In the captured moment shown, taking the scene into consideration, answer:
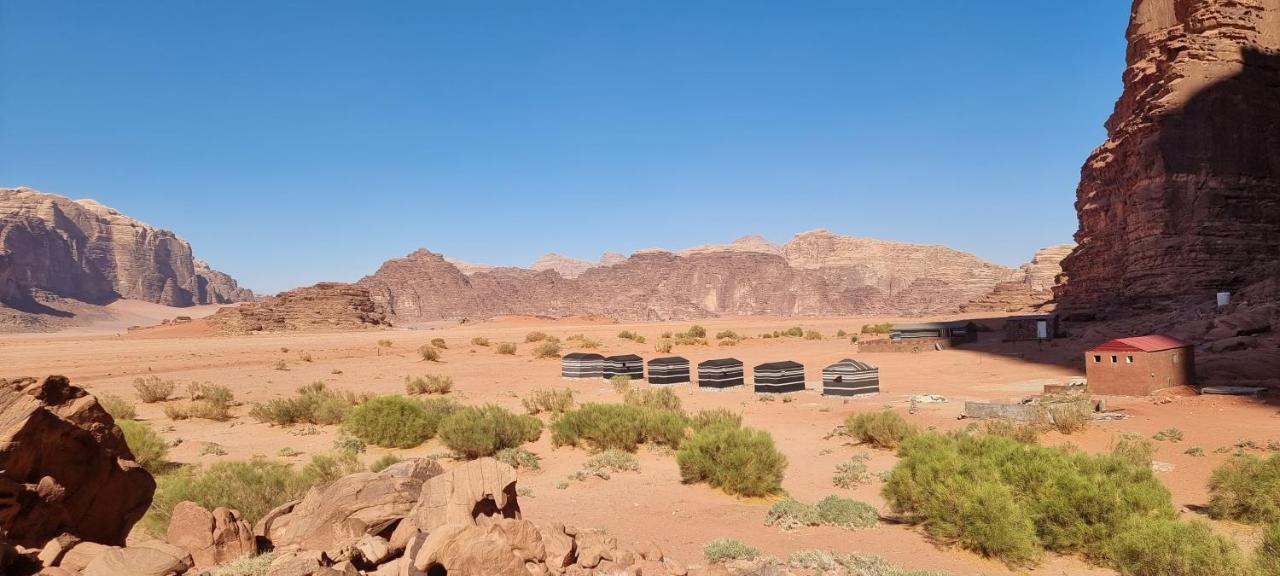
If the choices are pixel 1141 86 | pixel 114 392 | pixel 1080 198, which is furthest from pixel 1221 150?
pixel 114 392

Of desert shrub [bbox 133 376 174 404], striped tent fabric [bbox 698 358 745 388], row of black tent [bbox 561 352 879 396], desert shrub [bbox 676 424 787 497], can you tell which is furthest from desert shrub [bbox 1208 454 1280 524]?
desert shrub [bbox 133 376 174 404]

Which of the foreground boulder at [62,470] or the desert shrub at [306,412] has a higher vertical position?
the foreground boulder at [62,470]

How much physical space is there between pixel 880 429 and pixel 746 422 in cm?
380

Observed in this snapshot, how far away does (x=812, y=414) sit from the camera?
54.6 ft

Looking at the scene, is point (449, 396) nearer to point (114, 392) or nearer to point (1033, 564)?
point (114, 392)

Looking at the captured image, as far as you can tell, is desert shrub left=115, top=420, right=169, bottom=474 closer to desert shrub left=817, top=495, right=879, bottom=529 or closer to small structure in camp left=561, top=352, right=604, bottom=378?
desert shrub left=817, top=495, right=879, bottom=529

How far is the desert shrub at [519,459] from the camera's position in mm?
11211

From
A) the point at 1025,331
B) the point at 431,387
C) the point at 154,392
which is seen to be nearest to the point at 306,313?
the point at 154,392

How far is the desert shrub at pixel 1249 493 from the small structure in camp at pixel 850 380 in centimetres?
1095

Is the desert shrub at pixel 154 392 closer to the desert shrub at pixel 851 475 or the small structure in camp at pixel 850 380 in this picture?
the desert shrub at pixel 851 475

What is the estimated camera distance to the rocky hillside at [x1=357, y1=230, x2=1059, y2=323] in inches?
5340

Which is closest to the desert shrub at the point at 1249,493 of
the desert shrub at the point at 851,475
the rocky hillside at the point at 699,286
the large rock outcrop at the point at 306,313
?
the desert shrub at the point at 851,475

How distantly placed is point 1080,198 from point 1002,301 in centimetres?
3316

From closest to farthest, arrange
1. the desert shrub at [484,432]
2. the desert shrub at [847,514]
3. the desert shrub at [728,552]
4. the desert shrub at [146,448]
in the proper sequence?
1. the desert shrub at [728,552]
2. the desert shrub at [847,514]
3. the desert shrub at [146,448]
4. the desert shrub at [484,432]
